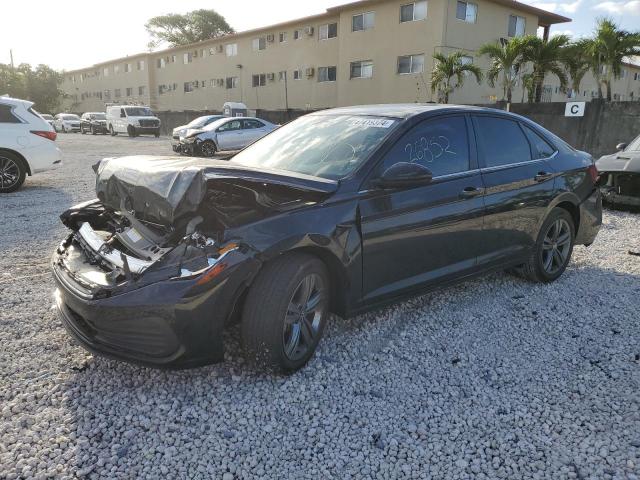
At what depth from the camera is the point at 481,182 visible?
3832mm

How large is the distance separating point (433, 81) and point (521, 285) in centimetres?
1986

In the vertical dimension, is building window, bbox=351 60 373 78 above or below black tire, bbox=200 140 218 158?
above

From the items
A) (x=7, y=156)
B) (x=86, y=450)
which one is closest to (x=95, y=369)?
(x=86, y=450)

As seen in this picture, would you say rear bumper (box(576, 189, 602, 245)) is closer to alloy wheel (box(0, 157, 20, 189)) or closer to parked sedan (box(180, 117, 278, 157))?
alloy wheel (box(0, 157, 20, 189))

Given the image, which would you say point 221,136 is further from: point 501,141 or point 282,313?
point 282,313

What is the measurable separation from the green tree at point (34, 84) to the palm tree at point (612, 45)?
59064 millimetres

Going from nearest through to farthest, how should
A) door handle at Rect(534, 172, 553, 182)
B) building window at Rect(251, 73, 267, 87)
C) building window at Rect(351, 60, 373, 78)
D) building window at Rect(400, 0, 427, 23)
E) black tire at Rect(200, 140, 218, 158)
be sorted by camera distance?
door handle at Rect(534, 172, 553, 182) < black tire at Rect(200, 140, 218, 158) < building window at Rect(400, 0, 427, 23) < building window at Rect(351, 60, 373, 78) < building window at Rect(251, 73, 267, 87)

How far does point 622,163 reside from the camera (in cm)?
789

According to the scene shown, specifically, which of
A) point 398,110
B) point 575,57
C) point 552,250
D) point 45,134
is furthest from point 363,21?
point 398,110

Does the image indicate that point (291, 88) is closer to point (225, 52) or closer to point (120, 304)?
A: point (225, 52)

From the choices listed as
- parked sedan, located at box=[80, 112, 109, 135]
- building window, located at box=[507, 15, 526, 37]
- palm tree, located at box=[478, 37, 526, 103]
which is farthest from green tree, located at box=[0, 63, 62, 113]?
palm tree, located at box=[478, 37, 526, 103]

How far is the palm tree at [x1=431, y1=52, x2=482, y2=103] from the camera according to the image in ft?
71.3

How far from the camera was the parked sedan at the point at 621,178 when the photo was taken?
7.72 m

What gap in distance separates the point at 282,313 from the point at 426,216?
132cm
